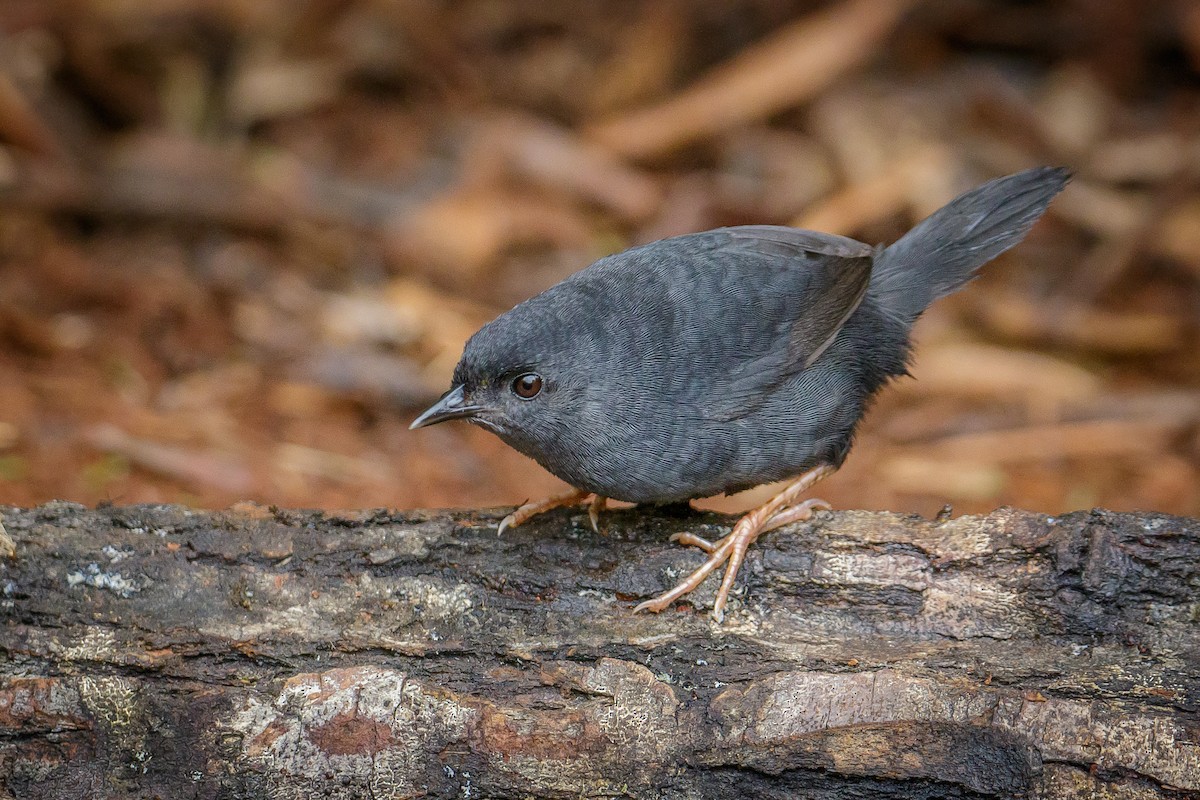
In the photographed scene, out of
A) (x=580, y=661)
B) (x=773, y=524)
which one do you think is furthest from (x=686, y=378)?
(x=580, y=661)

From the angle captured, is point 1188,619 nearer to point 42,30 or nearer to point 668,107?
point 668,107

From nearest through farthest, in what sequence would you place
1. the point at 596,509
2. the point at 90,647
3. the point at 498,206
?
the point at 90,647 < the point at 596,509 < the point at 498,206

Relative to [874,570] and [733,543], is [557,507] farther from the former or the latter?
[874,570]

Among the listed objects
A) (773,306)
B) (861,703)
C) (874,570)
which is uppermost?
(773,306)

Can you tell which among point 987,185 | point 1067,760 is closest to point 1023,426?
point 987,185

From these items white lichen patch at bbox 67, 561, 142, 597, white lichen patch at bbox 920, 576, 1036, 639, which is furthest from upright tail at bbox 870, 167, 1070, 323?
white lichen patch at bbox 67, 561, 142, 597

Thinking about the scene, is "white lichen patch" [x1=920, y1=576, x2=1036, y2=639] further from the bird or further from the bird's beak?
the bird's beak

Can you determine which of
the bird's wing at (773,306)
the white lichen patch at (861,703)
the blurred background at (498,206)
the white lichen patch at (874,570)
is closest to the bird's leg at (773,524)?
the white lichen patch at (874,570)
